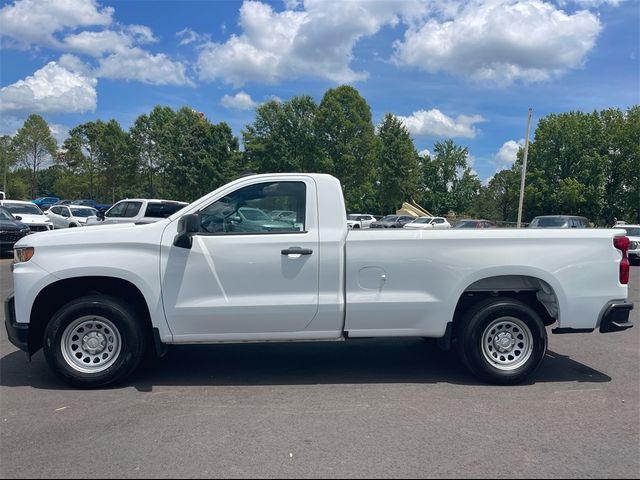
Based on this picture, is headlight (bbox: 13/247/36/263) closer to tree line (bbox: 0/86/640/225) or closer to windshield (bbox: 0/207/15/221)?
windshield (bbox: 0/207/15/221)

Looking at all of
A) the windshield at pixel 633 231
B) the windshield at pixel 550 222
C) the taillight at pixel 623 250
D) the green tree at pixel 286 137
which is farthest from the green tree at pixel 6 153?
the taillight at pixel 623 250

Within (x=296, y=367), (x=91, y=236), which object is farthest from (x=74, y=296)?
(x=296, y=367)

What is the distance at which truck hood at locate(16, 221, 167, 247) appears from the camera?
5172 mm

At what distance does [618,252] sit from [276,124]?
1724 inches

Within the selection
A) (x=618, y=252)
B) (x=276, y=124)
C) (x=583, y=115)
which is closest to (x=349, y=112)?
(x=276, y=124)

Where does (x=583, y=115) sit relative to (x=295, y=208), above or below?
above

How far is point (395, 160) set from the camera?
54.8 m

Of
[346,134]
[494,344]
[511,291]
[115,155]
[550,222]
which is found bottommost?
[494,344]

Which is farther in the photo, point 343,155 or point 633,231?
point 343,155

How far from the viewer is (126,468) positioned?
12.0ft

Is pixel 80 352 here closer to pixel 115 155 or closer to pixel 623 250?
pixel 623 250

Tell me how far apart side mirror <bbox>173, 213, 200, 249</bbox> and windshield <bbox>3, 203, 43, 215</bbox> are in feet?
61.9

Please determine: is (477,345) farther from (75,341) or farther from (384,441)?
(75,341)

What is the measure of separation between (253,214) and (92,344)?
76.7 inches
